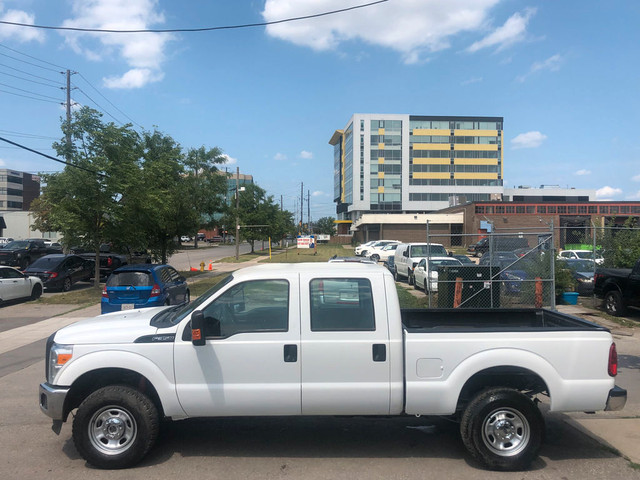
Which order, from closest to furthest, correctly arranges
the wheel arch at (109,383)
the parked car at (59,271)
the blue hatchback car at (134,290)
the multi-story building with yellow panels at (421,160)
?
the wheel arch at (109,383) < the blue hatchback car at (134,290) < the parked car at (59,271) < the multi-story building with yellow panels at (421,160)

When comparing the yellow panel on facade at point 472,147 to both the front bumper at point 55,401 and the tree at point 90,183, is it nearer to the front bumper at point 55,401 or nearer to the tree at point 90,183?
the tree at point 90,183

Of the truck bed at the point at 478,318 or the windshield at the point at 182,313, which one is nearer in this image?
the windshield at the point at 182,313

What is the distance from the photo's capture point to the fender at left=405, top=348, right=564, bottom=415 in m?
4.61

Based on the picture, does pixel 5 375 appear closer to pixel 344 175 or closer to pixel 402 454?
pixel 402 454

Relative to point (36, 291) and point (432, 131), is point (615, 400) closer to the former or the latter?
point (36, 291)

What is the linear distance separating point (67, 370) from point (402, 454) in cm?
327

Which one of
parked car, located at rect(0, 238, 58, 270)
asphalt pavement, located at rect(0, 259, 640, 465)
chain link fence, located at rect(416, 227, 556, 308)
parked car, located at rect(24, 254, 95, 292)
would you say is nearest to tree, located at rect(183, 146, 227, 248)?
parked car, located at rect(24, 254, 95, 292)

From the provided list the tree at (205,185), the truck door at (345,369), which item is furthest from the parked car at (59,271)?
the truck door at (345,369)

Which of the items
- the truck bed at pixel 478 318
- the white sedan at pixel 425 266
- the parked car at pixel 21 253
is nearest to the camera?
the truck bed at pixel 478 318

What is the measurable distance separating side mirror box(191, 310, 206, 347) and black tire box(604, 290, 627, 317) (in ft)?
41.6

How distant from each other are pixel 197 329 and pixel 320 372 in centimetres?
117

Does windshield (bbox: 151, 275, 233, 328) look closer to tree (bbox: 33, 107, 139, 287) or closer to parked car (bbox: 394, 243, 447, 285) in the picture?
tree (bbox: 33, 107, 139, 287)

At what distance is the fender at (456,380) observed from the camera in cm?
461

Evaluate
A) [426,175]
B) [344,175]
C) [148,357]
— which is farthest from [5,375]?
[344,175]
